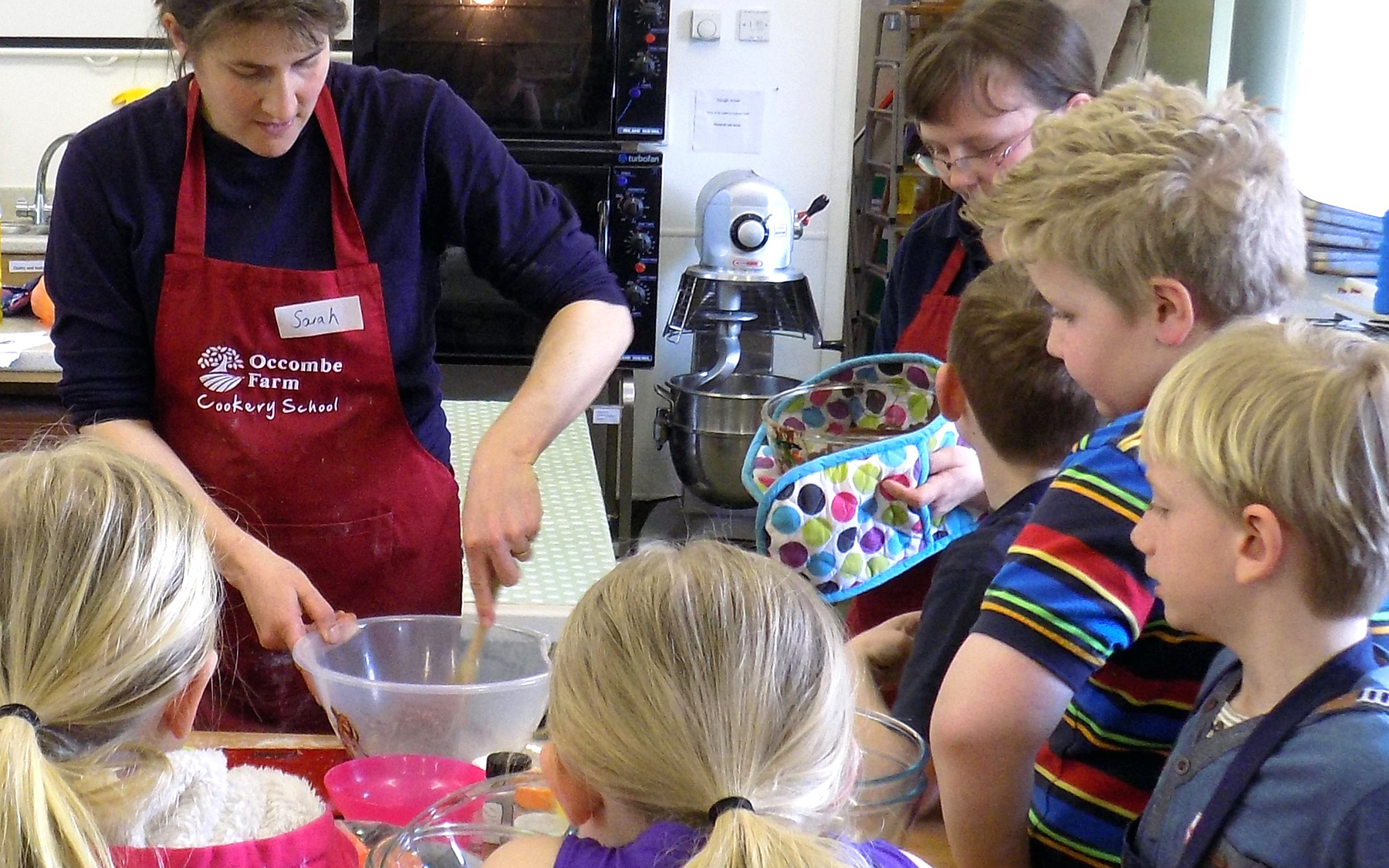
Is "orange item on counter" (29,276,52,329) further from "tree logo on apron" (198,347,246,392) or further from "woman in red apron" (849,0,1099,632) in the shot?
"woman in red apron" (849,0,1099,632)

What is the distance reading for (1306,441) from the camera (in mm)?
792

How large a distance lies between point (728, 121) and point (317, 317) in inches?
93.2

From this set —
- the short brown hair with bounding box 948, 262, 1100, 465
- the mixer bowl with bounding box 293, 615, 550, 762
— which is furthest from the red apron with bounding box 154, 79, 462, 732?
the short brown hair with bounding box 948, 262, 1100, 465

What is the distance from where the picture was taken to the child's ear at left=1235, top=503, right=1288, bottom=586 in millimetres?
808

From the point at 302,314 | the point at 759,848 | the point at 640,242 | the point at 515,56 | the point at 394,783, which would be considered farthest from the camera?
the point at 640,242

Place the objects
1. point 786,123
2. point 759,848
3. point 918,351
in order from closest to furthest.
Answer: point 759,848 < point 918,351 < point 786,123

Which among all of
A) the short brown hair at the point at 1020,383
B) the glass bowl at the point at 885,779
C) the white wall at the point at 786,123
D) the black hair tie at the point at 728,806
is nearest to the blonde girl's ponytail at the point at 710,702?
the black hair tie at the point at 728,806

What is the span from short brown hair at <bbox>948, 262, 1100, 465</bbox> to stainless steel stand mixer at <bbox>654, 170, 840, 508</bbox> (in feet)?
6.76

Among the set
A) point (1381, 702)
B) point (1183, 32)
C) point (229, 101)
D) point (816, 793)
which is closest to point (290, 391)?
point (229, 101)

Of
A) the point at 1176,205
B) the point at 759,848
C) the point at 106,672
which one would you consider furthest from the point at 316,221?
the point at 759,848

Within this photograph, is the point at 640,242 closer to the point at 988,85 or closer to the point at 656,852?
the point at 988,85

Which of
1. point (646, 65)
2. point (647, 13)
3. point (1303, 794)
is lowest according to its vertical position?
point (1303, 794)

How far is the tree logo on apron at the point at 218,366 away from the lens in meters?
1.36

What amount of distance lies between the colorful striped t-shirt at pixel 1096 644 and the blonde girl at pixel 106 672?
496 millimetres
